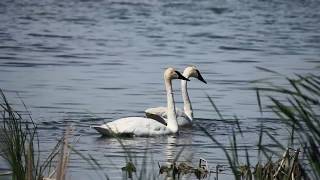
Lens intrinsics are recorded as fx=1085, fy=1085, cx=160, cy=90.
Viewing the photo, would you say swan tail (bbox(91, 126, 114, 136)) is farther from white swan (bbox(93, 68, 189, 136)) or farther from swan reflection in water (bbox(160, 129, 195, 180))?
swan reflection in water (bbox(160, 129, 195, 180))

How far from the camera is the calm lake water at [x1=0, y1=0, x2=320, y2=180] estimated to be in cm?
1268

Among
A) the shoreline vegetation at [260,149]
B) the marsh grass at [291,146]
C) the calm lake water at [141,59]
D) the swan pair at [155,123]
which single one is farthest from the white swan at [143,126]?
the marsh grass at [291,146]

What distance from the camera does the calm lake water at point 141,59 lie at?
1268 cm

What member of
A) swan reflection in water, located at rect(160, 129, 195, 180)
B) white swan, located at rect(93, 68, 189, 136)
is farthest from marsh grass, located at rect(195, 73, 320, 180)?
white swan, located at rect(93, 68, 189, 136)

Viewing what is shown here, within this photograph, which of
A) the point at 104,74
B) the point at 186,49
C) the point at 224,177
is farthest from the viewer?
the point at 186,49

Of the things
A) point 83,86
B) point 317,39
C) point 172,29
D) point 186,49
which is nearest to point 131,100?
point 83,86

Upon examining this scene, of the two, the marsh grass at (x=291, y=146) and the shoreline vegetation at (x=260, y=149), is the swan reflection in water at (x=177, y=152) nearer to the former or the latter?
the shoreline vegetation at (x=260, y=149)

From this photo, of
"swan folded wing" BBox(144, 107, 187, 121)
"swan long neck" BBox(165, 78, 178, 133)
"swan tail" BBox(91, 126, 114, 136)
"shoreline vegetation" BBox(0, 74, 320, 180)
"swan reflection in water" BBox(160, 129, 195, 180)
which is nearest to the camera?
"shoreline vegetation" BBox(0, 74, 320, 180)

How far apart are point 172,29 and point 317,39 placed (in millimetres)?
4580

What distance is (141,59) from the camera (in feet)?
72.6

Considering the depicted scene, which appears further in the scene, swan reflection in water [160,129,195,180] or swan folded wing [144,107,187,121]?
swan folded wing [144,107,187,121]

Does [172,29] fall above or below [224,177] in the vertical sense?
above

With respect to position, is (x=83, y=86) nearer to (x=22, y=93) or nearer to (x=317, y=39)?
(x=22, y=93)

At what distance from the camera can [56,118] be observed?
13.5 meters
